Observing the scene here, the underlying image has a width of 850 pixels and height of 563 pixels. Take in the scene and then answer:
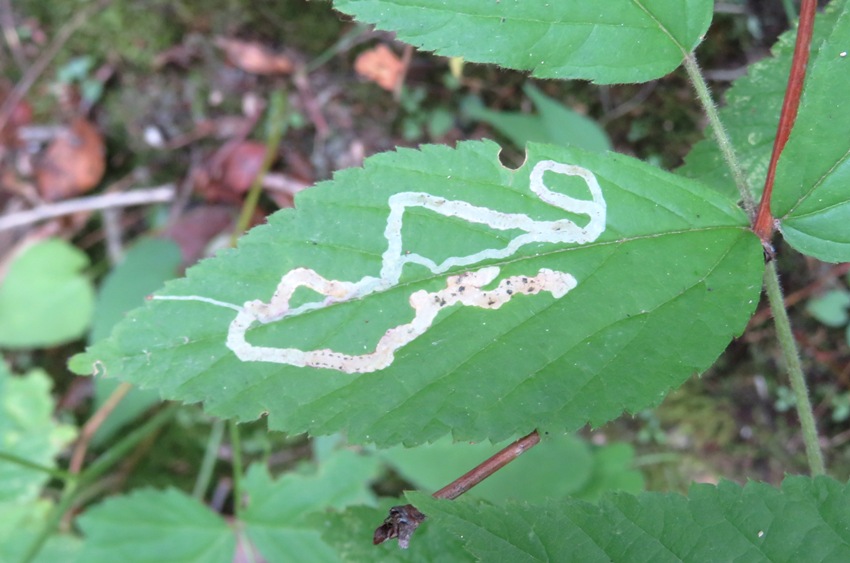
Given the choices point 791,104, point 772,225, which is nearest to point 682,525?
point 772,225

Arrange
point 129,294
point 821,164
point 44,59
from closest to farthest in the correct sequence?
point 821,164 < point 129,294 < point 44,59

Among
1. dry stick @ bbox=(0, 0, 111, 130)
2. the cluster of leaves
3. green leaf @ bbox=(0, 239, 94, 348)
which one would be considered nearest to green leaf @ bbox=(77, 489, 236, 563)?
green leaf @ bbox=(0, 239, 94, 348)

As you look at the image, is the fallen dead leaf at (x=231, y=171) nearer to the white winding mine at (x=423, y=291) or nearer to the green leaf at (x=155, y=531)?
the green leaf at (x=155, y=531)

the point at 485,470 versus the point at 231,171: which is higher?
the point at 485,470

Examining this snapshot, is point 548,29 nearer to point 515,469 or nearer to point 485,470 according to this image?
point 485,470

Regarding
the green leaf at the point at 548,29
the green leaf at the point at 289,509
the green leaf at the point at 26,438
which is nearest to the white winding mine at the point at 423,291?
the green leaf at the point at 548,29

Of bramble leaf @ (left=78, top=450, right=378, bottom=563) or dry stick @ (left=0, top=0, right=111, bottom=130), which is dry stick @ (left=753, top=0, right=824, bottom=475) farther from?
dry stick @ (left=0, top=0, right=111, bottom=130)
